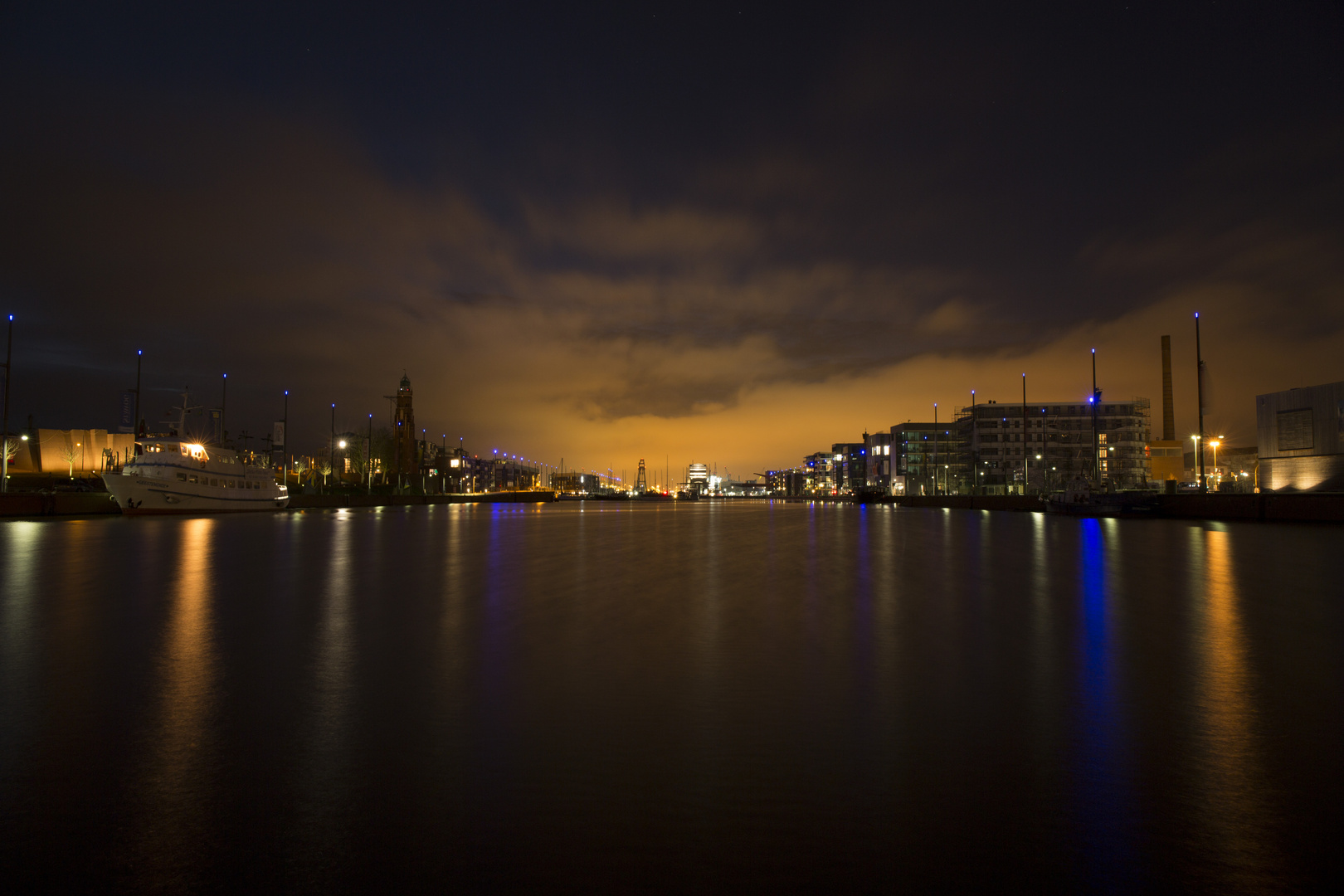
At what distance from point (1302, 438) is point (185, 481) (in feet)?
285

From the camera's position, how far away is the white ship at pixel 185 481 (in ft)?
174

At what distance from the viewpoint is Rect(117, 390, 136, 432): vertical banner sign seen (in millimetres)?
61281

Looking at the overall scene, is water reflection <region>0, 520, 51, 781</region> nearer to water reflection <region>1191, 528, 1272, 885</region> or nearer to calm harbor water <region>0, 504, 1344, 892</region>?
calm harbor water <region>0, 504, 1344, 892</region>

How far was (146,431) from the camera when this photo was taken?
6359 centimetres

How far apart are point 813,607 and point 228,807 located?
9.39m

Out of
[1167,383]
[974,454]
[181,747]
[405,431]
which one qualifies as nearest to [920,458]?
[974,454]

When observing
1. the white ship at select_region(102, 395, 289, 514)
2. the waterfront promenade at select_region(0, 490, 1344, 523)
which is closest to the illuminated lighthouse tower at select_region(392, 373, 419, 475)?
the waterfront promenade at select_region(0, 490, 1344, 523)

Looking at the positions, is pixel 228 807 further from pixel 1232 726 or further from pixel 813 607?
pixel 813 607

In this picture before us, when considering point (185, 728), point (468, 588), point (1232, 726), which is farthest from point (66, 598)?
point (1232, 726)

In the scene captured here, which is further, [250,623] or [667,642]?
[250,623]

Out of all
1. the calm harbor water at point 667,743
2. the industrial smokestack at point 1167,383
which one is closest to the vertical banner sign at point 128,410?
the calm harbor water at point 667,743

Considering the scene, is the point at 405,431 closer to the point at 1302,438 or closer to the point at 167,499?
the point at 167,499

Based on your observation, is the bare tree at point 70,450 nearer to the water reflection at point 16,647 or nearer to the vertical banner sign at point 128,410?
the vertical banner sign at point 128,410

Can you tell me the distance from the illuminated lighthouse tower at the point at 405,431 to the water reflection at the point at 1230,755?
127 meters
